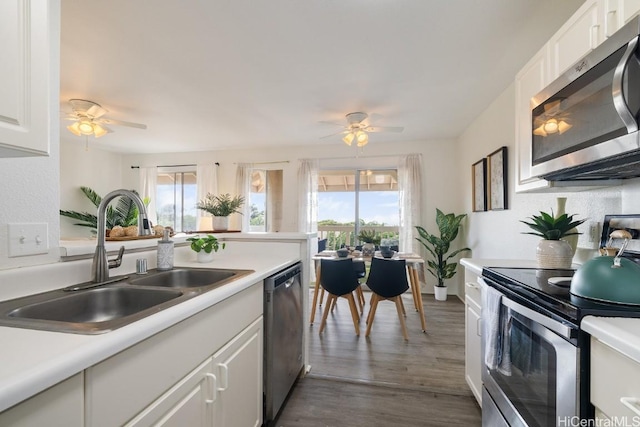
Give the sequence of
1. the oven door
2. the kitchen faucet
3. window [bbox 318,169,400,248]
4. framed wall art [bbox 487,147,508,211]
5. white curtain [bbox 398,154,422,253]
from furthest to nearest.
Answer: window [bbox 318,169,400,248] → white curtain [bbox 398,154,422,253] → framed wall art [bbox 487,147,508,211] → the kitchen faucet → the oven door

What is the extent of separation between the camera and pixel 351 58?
7.34ft

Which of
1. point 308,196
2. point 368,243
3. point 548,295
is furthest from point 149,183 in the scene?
point 548,295

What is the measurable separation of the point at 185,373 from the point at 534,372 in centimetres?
125

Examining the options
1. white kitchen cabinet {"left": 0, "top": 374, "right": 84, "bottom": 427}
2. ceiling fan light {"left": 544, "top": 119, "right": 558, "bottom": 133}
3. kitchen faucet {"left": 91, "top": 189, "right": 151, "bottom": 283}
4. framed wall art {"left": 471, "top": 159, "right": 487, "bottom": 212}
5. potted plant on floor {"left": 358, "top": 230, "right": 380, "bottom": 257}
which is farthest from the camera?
potted plant on floor {"left": 358, "top": 230, "right": 380, "bottom": 257}

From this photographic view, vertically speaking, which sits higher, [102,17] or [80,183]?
[102,17]

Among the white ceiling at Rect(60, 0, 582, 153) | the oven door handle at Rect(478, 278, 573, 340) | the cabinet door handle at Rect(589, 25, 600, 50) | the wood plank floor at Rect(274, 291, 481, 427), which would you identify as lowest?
the wood plank floor at Rect(274, 291, 481, 427)

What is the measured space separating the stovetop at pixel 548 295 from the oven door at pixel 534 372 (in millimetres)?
39

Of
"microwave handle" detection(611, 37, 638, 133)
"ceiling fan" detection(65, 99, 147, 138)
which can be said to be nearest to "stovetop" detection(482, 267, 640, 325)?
"microwave handle" detection(611, 37, 638, 133)

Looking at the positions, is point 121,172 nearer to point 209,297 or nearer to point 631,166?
point 209,297

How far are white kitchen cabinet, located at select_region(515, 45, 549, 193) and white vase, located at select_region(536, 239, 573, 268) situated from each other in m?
0.31

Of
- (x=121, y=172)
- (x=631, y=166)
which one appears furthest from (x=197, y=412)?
(x=121, y=172)

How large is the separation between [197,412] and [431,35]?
2.45m

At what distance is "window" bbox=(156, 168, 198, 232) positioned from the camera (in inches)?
216

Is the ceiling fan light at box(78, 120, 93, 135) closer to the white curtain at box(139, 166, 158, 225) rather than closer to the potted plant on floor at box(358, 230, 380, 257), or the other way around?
the white curtain at box(139, 166, 158, 225)
